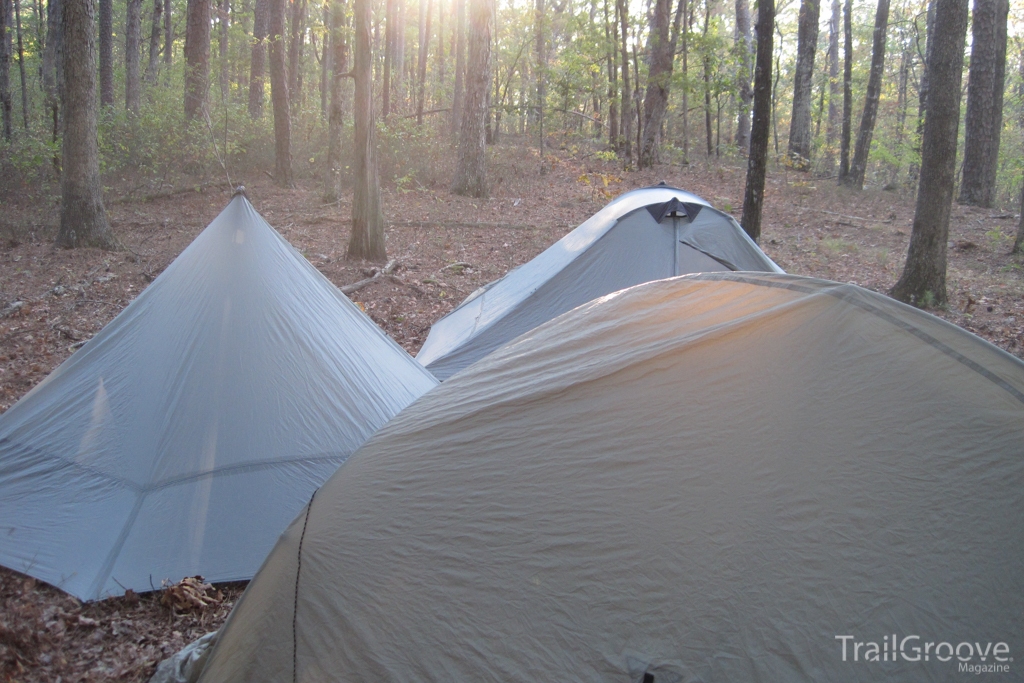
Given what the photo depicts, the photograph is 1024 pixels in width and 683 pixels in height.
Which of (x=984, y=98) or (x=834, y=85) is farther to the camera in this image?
(x=834, y=85)

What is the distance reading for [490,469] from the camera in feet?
8.11

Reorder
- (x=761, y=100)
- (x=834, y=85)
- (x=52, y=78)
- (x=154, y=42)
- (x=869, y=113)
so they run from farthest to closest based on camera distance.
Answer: (x=834, y=85) < (x=154, y=42) < (x=869, y=113) < (x=52, y=78) < (x=761, y=100)

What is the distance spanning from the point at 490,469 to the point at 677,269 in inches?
170

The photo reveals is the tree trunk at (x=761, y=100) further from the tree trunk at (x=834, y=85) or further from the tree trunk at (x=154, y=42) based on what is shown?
the tree trunk at (x=834, y=85)

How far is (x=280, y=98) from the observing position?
46.6 feet

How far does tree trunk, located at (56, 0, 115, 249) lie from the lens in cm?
956

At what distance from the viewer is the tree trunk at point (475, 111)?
13625mm

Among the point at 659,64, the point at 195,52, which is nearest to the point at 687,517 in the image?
the point at 659,64

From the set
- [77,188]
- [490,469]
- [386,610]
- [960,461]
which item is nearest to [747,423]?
[960,461]

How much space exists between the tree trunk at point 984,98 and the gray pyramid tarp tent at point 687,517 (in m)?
13.8

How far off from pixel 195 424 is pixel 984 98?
14.9 metres

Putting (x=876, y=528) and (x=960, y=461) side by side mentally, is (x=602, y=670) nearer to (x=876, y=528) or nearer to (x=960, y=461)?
(x=876, y=528)

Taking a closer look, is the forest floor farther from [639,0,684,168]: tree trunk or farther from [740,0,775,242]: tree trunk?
[740,0,775,242]: tree trunk

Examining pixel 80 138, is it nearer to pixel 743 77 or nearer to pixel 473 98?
pixel 473 98
